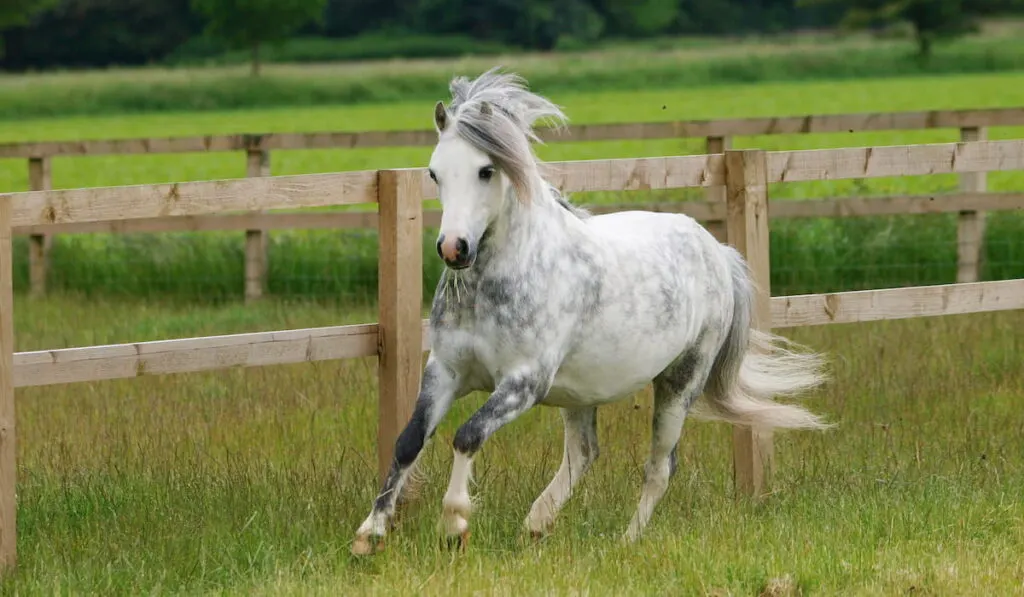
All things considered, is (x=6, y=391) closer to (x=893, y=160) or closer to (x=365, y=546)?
(x=365, y=546)

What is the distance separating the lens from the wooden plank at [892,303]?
20.5 feet

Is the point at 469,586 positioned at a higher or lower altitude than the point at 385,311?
lower

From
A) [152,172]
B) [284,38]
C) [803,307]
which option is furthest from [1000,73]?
[803,307]

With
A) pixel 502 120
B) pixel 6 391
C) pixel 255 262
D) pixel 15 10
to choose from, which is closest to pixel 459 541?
pixel 502 120

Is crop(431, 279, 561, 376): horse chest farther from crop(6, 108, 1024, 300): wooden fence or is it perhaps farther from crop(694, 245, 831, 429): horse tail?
crop(6, 108, 1024, 300): wooden fence

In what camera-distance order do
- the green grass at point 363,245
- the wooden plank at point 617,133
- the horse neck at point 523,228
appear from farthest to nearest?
the green grass at point 363,245
the wooden plank at point 617,133
the horse neck at point 523,228

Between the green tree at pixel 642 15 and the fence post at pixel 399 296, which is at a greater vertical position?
the green tree at pixel 642 15

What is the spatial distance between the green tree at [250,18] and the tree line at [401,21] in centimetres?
4

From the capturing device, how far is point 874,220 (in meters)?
13.4

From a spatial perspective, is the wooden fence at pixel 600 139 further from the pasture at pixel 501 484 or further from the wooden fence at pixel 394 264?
the wooden fence at pixel 394 264

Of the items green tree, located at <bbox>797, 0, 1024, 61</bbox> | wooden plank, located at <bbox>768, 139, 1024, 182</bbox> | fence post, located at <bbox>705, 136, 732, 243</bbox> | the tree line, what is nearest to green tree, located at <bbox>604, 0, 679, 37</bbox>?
the tree line

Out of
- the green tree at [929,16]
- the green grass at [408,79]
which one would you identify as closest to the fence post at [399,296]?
the green grass at [408,79]

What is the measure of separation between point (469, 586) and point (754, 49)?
57.0m

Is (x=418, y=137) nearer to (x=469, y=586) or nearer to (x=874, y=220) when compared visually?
(x=874, y=220)
